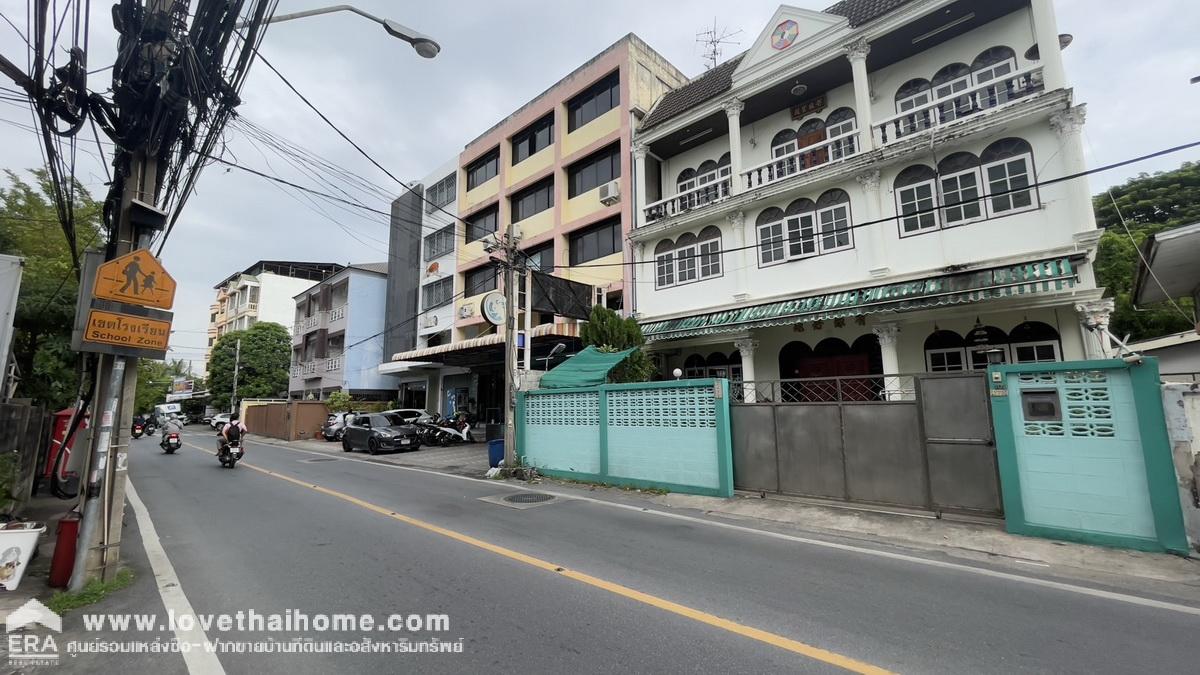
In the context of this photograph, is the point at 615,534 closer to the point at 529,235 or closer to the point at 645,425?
the point at 645,425

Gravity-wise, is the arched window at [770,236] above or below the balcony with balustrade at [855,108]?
below

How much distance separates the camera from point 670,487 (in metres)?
9.64

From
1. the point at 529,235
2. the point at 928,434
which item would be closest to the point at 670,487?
the point at 928,434

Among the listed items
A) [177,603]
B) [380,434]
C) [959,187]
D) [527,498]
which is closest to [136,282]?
[177,603]

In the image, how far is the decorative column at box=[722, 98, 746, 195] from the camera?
1527 cm

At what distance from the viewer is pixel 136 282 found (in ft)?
16.5

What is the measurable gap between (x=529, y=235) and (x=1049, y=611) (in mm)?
20763

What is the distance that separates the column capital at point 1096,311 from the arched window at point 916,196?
10.7 feet

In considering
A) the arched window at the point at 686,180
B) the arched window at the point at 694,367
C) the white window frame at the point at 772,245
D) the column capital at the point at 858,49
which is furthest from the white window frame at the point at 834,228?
the arched window at the point at 694,367

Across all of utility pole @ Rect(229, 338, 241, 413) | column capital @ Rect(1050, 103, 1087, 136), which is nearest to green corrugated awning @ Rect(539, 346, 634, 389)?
column capital @ Rect(1050, 103, 1087, 136)

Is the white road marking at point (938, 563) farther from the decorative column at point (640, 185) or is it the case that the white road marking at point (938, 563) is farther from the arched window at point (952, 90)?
the decorative column at point (640, 185)

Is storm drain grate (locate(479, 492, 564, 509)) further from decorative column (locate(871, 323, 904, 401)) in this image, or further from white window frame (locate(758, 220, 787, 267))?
white window frame (locate(758, 220, 787, 267))

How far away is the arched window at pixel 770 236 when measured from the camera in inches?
571

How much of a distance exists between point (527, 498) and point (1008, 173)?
1243 cm
